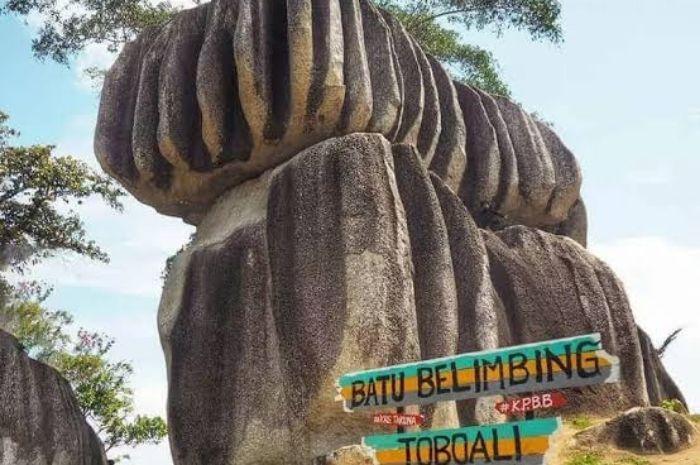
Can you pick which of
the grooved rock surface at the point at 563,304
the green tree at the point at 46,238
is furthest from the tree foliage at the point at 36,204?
the grooved rock surface at the point at 563,304

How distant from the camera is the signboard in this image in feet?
15.7

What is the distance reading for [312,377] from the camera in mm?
7004

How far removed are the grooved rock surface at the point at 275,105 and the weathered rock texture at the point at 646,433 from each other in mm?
3731

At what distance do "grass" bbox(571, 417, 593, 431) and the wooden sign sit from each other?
296 cm

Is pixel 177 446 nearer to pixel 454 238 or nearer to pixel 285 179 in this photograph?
pixel 285 179

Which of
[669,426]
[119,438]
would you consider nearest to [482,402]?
[669,426]

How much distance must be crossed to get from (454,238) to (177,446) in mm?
3363

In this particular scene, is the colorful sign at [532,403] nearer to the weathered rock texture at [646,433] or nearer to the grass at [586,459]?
the grass at [586,459]

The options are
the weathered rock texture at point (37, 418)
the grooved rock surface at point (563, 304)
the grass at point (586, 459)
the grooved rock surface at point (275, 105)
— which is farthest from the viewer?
the weathered rock texture at point (37, 418)

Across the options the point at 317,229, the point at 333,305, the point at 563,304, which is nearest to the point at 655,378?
the point at 563,304

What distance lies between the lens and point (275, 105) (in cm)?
875

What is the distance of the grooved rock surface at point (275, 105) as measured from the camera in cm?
858

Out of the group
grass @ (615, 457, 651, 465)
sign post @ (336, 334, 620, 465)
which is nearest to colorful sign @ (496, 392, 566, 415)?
sign post @ (336, 334, 620, 465)

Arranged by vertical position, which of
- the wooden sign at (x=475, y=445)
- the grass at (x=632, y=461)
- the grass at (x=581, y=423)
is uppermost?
the grass at (x=581, y=423)
